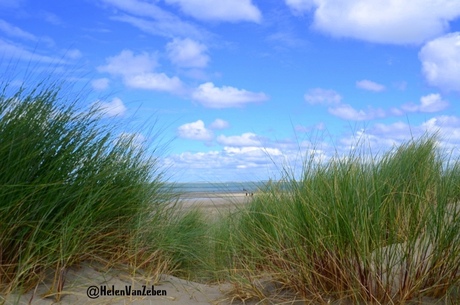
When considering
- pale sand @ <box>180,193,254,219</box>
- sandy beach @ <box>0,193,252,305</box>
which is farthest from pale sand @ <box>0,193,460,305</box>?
pale sand @ <box>180,193,254,219</box>

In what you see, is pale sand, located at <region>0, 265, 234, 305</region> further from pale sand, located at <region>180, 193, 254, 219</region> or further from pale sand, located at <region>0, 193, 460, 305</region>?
pale sand, located at <region>180, 193, 254, 219</region>

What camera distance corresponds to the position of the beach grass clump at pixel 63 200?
120 inches

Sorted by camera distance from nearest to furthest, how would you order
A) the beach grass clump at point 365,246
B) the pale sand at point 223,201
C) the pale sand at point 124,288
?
1. the beach grass clump at point 365,246
2. the pale sand at point 124,288
3. the pale sand at point 223,201

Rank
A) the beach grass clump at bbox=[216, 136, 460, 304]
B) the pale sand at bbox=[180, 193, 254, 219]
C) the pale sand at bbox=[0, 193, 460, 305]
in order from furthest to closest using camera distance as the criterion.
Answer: the pale sand at bbox=[180, 193, 254, 219] → the pale sand at bbox=[0, 193, 460, 305] → the beach grass clump at bbox=[216, 136, 460, 304]

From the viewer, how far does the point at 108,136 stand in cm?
391

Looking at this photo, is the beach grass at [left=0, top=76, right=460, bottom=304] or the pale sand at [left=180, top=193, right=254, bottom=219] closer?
the beach grass at [left=0, top=76, right=460, bottom=304]

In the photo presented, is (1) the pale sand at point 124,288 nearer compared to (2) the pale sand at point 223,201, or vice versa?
(1) the pale sand at point 124,288

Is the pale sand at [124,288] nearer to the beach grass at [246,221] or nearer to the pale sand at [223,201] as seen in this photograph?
the beach grass at [246,221]

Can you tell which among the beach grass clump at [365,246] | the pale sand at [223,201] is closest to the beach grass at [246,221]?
the beach grass clump at [365,246]

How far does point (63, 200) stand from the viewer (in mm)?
3254

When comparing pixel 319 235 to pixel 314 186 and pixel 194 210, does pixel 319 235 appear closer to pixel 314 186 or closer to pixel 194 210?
pixel 314 186

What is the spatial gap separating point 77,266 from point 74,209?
0.40 m

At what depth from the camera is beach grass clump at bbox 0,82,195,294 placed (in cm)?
305

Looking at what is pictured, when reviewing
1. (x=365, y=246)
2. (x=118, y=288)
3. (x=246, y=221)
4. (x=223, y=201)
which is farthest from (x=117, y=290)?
(x=223, y=201)
